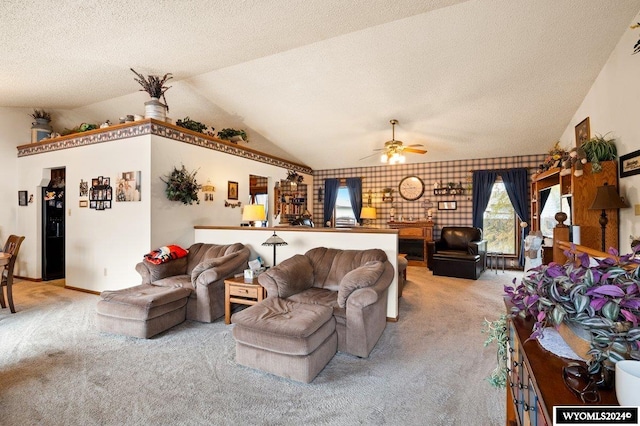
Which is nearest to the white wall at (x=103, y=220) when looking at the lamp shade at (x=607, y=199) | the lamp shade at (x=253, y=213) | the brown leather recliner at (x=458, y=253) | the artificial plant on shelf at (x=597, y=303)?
the lamp shade at (x=253, y=213)

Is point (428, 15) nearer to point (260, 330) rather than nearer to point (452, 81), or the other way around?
point (452, 81)

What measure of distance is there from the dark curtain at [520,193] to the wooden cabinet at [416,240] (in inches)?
72.1

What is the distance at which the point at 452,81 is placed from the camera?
14.0 ft

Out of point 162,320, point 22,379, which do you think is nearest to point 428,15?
point 162,320

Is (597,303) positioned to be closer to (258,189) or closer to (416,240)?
(416,240)

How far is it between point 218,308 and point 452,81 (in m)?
4.44

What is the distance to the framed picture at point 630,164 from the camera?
3060mm

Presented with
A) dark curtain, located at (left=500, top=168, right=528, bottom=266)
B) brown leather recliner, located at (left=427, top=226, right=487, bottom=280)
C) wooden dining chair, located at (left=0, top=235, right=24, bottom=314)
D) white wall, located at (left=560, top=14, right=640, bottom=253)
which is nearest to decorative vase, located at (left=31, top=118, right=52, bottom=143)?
wooden dining chair, located at (left=0, top=235, right=24, bottom=314)

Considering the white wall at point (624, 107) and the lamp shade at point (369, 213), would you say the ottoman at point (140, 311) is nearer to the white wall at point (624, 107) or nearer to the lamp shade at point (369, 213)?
the lamp shade at point (369, 213)

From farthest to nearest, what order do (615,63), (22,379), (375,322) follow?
(615,63), (375,322), (22,379)

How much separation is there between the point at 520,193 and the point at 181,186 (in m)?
6.85

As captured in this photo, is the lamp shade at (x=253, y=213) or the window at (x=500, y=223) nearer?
the lamp shade at (x=253, y=213)

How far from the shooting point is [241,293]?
347cm

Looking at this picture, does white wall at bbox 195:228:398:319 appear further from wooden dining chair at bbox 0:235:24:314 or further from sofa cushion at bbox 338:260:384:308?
wooden dining chair at bbox 0:235:24:314
